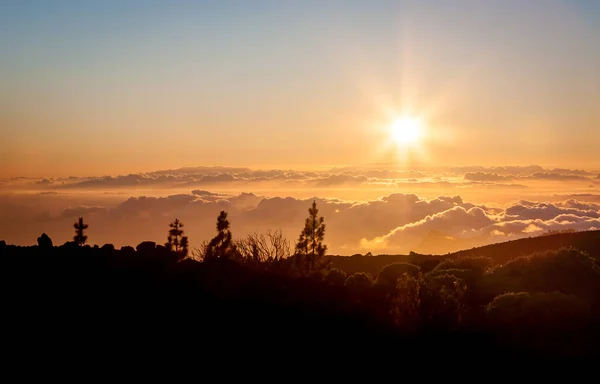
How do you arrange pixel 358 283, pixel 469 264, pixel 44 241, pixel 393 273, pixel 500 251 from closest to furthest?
pixel 44 241 → pixel 358 283 → pixel 393 273 → pixel 469 264 → pixel 500 251

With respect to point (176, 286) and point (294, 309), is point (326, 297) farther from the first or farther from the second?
point (176, 286)

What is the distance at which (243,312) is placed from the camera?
2277 cm

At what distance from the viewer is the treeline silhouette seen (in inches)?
826

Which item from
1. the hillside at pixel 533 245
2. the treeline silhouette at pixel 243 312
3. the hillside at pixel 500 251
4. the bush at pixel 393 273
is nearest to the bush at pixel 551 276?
the treeline silhouette at pixel 243 312

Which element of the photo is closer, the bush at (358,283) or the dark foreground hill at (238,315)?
the dark foreground hill at (238,315)

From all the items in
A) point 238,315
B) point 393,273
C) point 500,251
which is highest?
point 393,273

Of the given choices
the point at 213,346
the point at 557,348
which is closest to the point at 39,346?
the point at 213,346

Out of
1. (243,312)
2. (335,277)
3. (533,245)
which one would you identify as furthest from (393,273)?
(533,245)

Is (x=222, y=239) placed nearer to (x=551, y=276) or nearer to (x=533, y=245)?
(x=551, y=276)

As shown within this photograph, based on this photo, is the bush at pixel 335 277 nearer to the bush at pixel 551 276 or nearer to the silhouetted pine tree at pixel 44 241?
the bush at pixel 551 276

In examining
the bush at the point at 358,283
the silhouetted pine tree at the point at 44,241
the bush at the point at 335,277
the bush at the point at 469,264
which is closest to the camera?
the silhouetted pine tree at the point at 44,241

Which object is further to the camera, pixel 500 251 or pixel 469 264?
pixel 500 251

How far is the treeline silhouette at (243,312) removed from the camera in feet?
68.8

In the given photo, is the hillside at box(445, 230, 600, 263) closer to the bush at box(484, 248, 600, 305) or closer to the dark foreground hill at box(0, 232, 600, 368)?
the bush at box(484, 248, 600, 305)
